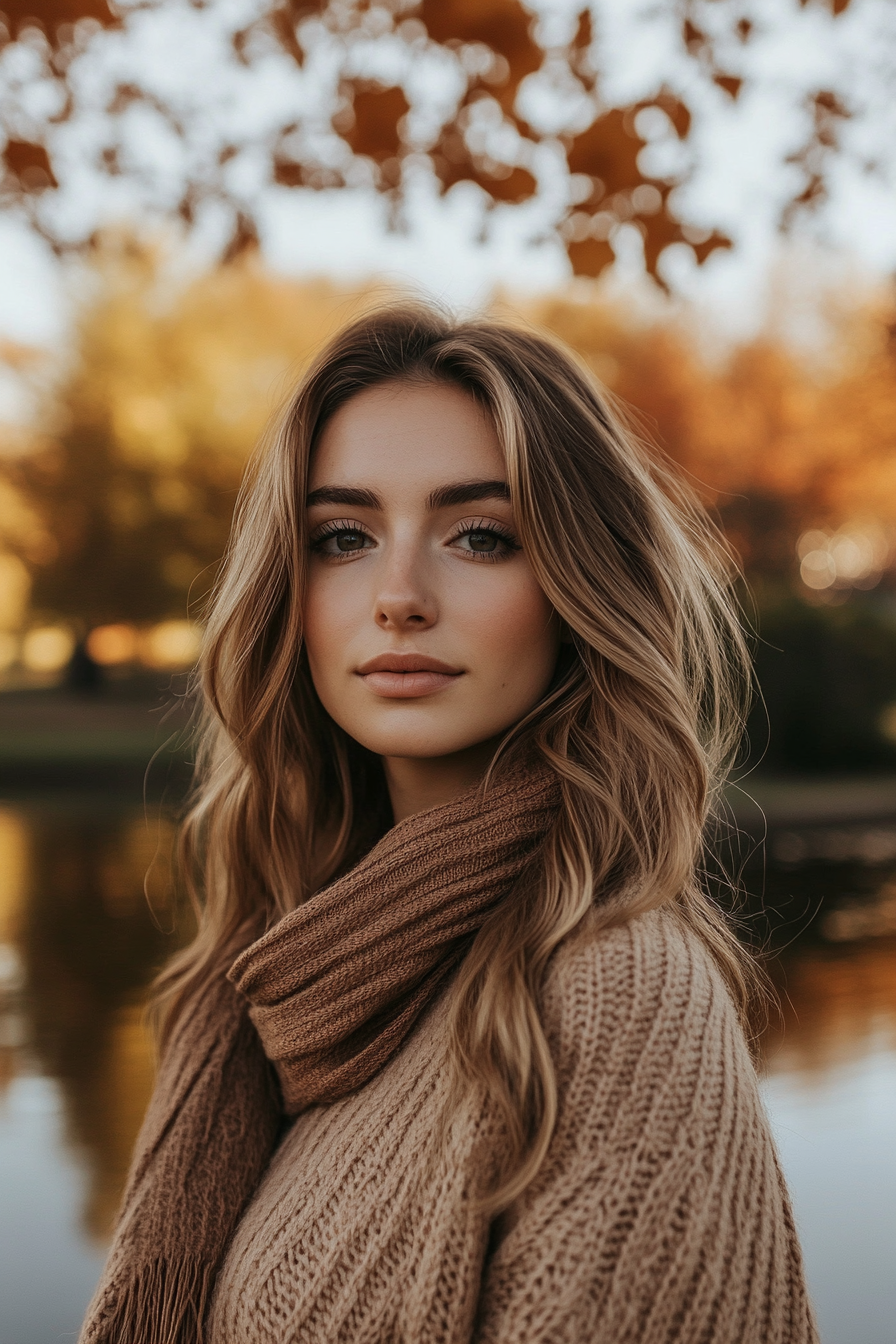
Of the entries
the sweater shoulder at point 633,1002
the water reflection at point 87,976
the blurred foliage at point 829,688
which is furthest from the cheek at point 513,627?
the blurred foliage at point 829,688

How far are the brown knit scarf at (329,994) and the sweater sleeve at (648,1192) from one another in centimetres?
27

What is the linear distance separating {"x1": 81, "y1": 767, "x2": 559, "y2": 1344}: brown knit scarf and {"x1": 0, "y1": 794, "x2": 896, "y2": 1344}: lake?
1.46ft

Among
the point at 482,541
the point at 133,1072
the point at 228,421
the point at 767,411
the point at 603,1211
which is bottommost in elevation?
the point at 603,1211

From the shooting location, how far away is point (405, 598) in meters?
1.66

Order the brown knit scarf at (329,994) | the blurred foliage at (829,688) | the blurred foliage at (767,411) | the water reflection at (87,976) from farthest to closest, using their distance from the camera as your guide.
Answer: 1. the blurred foliage at (767,411)
2. the blurred foliage at (829,688)
3. the water reflection at (87,976)
4. the brown knit scarf at (329,994)

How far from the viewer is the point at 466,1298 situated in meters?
1.32

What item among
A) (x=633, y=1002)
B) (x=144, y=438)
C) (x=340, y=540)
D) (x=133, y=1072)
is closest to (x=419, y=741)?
(x=340, y=540)

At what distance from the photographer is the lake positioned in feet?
12.5

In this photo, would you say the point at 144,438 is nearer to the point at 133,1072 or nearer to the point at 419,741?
the point at 133,1072

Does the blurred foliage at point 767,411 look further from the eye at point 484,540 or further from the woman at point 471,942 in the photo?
the eye at point 484,540

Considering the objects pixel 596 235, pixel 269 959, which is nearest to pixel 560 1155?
pixel 269 959

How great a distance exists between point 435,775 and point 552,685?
0.79ft

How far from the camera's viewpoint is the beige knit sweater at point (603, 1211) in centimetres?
128

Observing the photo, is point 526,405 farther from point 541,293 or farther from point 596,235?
point 541,293
